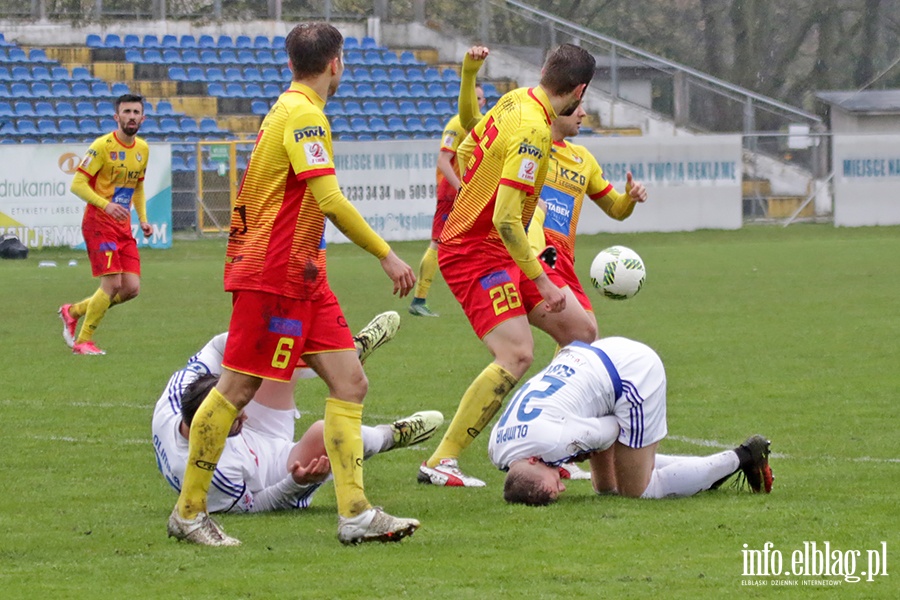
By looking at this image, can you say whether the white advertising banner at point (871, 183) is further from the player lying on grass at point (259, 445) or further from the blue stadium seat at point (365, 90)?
the player lying on grass at point (259, 445)

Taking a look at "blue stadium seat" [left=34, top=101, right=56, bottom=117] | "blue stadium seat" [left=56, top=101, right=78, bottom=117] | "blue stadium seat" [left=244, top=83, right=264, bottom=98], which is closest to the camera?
"blue stadium seat" [left=34, top=101, right=56, bottom=117]

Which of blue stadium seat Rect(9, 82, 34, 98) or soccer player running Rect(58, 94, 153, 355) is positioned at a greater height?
blue stadium seat Rect(9, 82, 34, 98)

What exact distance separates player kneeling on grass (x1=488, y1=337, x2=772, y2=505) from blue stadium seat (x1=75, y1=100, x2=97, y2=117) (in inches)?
945

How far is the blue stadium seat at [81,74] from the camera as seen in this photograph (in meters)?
30.0

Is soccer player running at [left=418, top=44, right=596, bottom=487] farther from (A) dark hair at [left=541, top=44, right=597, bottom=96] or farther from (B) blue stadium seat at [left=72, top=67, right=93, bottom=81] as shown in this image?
(B) blue stadium seat at [left=72, top=67, right=93, bottom=81]

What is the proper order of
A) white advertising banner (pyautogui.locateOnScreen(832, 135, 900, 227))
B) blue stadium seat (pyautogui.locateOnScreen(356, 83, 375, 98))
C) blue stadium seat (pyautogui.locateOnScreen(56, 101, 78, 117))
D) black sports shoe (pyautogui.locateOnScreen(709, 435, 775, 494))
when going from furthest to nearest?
1. blue stadium seat (pyautogui.locateOnScreen(356, 83, 375, 98))
2. blue stadium seat (pyautogui.locateOnScreen(56, 101, 78, 117))
3. white advertising banner (pyautogui.locateOnScreen(832, 135, 900, 227))
4. black sports shoe (pyautogui.locateOnScreen(709, 435, 775, 494))

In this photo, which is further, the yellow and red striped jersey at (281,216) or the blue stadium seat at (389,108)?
the blue stadium seat at (389,108)

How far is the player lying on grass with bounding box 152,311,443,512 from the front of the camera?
5793 mm

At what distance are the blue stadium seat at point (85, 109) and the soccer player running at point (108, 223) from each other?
56.0 ft

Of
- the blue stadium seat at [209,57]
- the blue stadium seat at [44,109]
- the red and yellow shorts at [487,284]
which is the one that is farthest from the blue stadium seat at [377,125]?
the red and yellow shorts at [487,284]

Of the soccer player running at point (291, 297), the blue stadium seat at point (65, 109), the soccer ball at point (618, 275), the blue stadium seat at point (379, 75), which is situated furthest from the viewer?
the blue stadium seat at point (379, 75)

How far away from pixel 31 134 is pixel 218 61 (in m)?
5.52

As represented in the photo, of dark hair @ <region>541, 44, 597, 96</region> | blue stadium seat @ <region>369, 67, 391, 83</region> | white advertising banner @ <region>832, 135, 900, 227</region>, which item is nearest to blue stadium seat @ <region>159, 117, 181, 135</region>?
blue stadium seat @ <region>369, 67, 391, 83</region>

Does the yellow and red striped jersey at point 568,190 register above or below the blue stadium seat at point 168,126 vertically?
below
